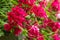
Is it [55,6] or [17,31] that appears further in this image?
[55,6]

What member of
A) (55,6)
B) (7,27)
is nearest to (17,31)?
(7,27)

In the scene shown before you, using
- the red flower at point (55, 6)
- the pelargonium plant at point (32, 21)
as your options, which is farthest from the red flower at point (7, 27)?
the red flower at point (55, 6)

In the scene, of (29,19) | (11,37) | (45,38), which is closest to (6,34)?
(11,37)

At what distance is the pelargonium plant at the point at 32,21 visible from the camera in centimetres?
124

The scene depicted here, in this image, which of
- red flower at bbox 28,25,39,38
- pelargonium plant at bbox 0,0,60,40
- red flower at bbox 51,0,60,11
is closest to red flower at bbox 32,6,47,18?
pelargonium plant at bbox 0,0,60,40

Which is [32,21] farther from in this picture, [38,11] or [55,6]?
[55,6]

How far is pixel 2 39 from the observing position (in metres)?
1.32

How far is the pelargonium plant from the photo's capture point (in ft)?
4.08

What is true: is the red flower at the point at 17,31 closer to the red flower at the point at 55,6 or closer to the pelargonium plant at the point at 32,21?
the pelargonium plant at the point at 32,21

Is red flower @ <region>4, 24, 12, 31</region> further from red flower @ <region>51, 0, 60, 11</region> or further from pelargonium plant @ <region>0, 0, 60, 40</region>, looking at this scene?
red flower @ <region>51, 0, 60, 11</region>

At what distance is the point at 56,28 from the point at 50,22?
6 centimetres

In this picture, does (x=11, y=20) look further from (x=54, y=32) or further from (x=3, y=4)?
(x=54, y=32)

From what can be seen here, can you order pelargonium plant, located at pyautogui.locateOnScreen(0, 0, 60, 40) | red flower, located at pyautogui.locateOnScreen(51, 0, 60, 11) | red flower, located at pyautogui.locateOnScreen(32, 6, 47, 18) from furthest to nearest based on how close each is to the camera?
red flower, located at pyautogui.locateOnScreen(51, 0, 60, 11) → red flower, located at pyautogui.locateOnScreen(32, 6, 47, 18) → pelargonium plant, located at pyautogui.locateOnScreen(0, 0, 60, 40)

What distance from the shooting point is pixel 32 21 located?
1.42m
